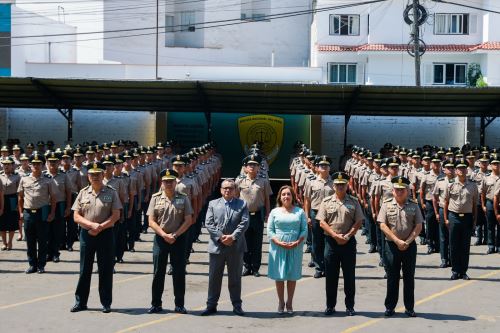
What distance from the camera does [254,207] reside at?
531 inches

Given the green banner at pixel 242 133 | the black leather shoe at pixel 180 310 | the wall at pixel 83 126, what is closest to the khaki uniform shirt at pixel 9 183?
the black leather shoe at pixel 180 310

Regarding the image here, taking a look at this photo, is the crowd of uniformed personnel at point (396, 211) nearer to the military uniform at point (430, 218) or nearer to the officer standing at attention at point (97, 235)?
the military uniform at point (430, 218)

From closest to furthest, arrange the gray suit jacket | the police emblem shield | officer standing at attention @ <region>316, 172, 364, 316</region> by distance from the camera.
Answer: officer standing at attention @ <region>316, 172, 364, 316</region>
the gray suit jacket
the police emblem shield

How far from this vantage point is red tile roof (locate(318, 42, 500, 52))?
47.6 metres

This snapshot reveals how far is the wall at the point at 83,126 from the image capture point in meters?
26.7

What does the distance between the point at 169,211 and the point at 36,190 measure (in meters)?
3.66

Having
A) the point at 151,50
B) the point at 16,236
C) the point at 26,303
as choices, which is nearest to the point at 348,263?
the point at 26,303

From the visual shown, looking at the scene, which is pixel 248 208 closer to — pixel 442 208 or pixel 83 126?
pixel 442 208

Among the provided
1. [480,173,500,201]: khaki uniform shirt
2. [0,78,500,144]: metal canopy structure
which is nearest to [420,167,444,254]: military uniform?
[480,173,500,201]: khaki uniform shirt

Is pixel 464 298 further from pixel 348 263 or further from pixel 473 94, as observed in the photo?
pixel 473 94

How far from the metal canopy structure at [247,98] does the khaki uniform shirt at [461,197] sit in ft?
30.8

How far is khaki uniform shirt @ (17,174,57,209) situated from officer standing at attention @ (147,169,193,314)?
3.35 meters

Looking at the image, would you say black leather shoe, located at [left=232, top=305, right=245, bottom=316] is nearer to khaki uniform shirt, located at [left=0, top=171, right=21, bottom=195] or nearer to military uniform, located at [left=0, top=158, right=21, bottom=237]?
military uniform, located at [left=0, top=158, right=21, bottom=237]

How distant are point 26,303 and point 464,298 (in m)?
5.67
